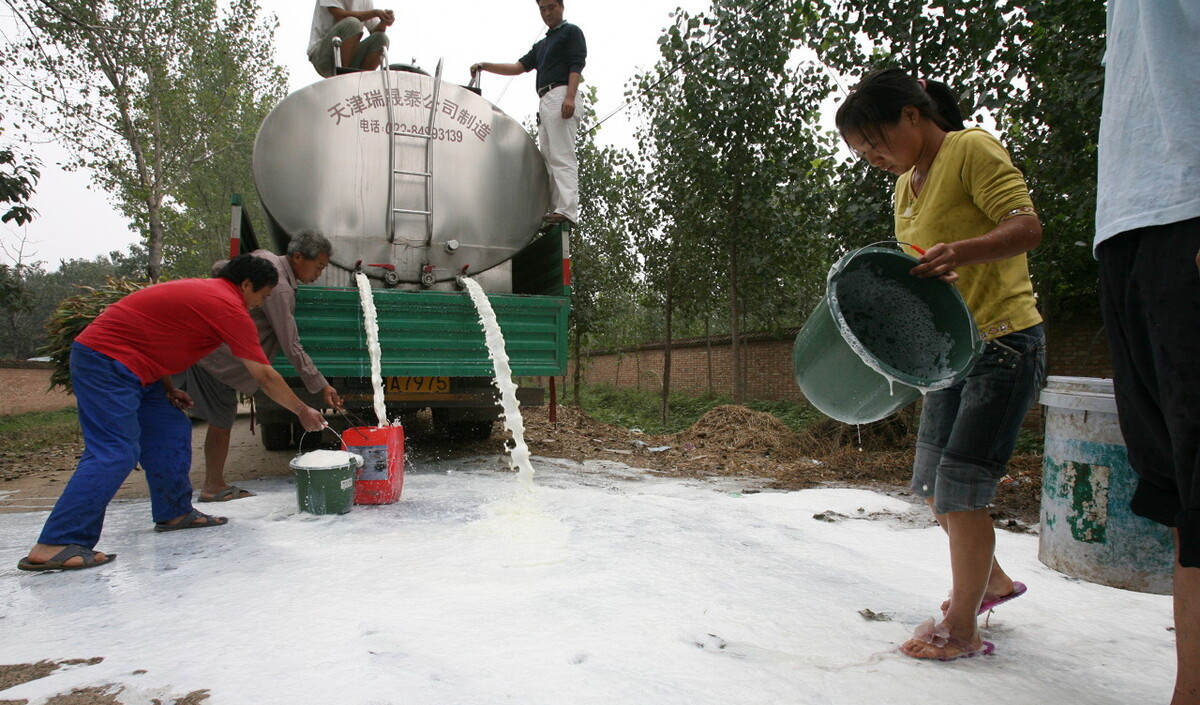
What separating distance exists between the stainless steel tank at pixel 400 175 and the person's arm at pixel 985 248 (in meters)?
3.82

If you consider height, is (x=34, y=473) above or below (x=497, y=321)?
below

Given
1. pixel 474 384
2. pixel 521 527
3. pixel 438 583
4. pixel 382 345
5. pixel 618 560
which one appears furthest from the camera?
pixel 474 384

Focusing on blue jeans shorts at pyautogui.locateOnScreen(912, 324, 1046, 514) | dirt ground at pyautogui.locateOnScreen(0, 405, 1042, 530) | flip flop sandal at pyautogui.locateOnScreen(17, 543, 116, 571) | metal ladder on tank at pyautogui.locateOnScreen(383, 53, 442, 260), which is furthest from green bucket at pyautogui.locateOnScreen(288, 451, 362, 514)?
blue jeans shorts at pyautogui.locateOnScreen(912, 324, 1046, 514)

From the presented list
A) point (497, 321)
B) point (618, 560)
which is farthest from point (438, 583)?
point (497, 321)

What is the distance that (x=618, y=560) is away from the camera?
2.59 m

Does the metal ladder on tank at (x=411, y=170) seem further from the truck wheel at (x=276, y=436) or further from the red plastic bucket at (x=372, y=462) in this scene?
the truck wheel at (x=276, y=436)

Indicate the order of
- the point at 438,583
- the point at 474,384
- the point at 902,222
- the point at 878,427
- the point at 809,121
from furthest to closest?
the point at 809,121, the point at 878,427, the point at 474,384, the point at 438,583, the point at 902,222

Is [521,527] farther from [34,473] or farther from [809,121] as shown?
[809,121]

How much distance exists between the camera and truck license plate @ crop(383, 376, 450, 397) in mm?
4664

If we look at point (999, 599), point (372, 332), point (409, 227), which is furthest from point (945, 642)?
point (409, 227)

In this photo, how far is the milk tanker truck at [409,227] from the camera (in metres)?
4.43

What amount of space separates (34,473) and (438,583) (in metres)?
5.72

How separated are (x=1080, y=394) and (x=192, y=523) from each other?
3.81 metres

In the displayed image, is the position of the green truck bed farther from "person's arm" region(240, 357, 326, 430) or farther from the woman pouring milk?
the woman pouring milk
